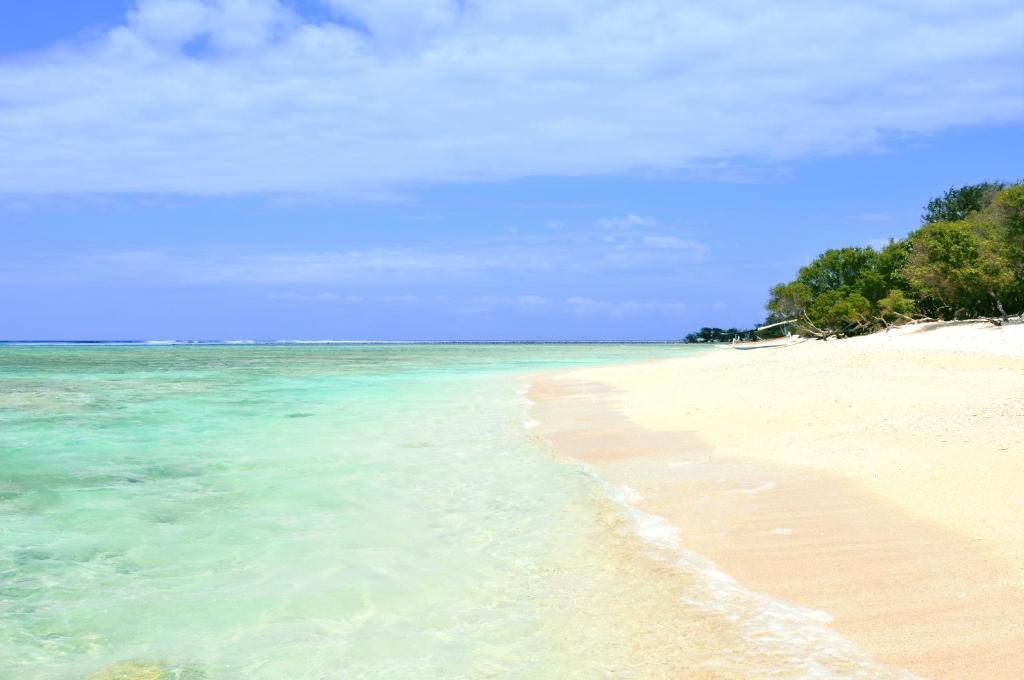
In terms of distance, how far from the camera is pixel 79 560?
745 cm

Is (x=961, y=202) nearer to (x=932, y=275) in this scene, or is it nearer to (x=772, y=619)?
Answer: (x=932, y=275)

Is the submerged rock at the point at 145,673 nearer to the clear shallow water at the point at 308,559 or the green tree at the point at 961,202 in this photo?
the clear shallow water at the point at 308,559

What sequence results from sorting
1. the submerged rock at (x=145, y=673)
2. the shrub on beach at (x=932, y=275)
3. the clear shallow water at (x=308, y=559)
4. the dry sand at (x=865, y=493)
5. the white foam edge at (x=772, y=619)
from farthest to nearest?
Result: the shrub on beach at (x=932, y=275), the clear shallow water at (x=308, y=559), the dry sand at (x=865, y=493), the submerged rock at (x=145, y=673), the white foam edge at (x=772, y=619)

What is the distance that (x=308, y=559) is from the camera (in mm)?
7301

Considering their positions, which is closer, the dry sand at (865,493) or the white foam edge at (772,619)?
the white foam edge at (772,619)

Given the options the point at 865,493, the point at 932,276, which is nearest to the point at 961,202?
the point at 932,276

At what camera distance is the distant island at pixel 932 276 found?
42844 millimetres

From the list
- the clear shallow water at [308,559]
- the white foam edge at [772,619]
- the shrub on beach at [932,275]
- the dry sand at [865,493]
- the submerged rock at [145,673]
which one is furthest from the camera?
the shrub on beach at [932,275]

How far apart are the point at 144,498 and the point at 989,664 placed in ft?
31.5

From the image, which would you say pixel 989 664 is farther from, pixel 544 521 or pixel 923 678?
pixel 544 521

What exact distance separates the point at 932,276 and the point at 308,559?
1944 inches

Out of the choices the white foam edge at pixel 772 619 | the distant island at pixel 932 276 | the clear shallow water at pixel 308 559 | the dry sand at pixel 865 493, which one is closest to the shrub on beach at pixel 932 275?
the distant island at pixel 932 276

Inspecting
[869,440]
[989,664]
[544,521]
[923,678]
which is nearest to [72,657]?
[544,521]

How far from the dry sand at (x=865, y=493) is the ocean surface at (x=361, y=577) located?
1.39ft
